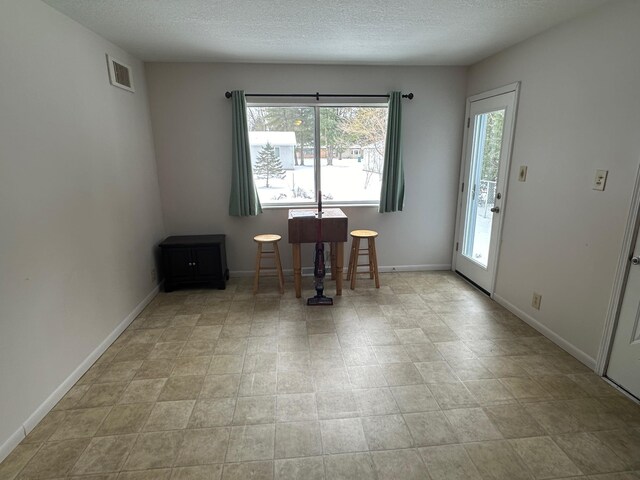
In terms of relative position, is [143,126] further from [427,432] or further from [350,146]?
[427,432]

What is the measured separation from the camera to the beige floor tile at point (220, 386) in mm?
2137

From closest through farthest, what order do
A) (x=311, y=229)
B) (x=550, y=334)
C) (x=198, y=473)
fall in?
1. (x=198, y=473)
2. (x=550, y=334)
3. (x=311, y=229)

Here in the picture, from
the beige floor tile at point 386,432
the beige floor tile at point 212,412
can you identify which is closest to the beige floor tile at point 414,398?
the beige floor tile at point 386,432

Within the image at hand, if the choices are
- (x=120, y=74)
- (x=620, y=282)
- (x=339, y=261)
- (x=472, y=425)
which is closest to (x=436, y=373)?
(x=472, y=425)

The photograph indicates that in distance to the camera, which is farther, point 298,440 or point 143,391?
point 143,391

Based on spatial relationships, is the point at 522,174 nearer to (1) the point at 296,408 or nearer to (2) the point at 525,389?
(2) the point at 525,389

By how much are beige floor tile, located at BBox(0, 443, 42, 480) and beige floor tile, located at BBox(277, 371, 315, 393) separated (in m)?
1.30

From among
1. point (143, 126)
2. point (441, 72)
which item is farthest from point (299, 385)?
point (441, 72)

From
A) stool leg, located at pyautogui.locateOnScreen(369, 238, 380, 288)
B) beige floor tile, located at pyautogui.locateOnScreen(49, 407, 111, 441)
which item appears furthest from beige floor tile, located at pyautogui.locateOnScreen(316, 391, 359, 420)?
stool leg, located at pyautogui.locateOnScreen(369, 238, 380, 288)

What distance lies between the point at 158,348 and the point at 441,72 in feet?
13.2

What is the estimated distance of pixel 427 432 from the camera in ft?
5.99

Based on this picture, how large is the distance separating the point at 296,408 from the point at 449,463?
2.82ft

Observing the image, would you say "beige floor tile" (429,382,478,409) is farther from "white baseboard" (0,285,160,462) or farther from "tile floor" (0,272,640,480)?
"white baseboard" (0,285,160,462)

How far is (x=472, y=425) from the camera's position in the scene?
1.87 metres
